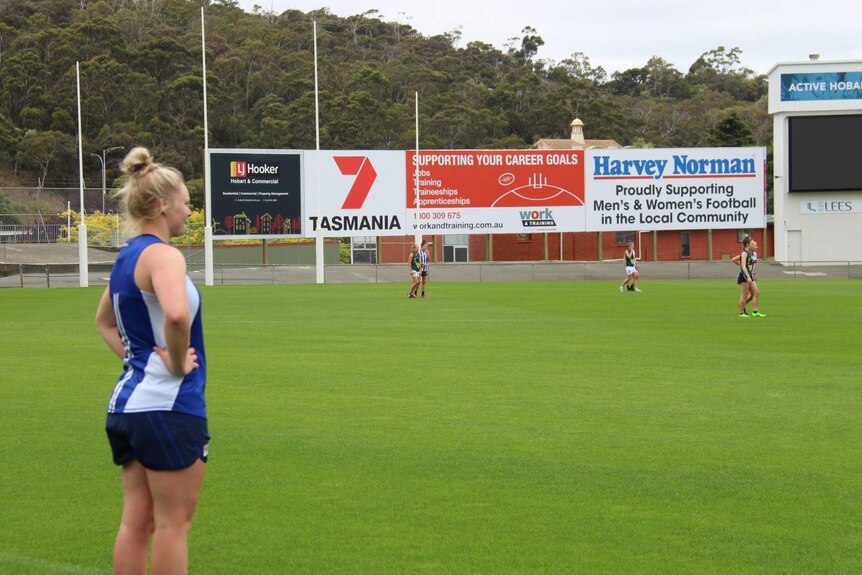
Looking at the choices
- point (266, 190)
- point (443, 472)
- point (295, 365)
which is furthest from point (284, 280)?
point (443, 472)

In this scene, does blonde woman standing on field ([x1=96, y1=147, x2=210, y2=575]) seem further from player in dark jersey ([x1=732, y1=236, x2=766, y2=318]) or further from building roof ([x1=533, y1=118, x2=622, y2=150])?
building roof ([x1=533, y1=118, x2=622, y2=150])

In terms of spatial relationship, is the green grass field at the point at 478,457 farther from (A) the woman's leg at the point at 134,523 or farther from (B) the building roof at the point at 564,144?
(B) the building roof at the point at 564,144

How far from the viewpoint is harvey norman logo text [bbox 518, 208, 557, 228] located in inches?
2402

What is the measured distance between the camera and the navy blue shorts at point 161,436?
4570 mm

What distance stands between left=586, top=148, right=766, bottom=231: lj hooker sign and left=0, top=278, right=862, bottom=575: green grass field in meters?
40.9

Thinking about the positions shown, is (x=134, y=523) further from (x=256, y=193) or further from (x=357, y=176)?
(x=357, y=176)

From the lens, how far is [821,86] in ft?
199

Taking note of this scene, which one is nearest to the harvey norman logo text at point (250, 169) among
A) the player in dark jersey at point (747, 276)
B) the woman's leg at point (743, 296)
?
the player in dark jersey at point (747, 276)

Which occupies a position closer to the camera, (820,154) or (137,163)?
(137,163)

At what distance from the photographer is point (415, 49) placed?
5049 inches

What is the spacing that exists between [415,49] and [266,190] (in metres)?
76.4

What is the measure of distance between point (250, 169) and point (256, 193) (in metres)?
1.19

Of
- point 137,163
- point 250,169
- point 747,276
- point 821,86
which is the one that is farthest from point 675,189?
point 137,163

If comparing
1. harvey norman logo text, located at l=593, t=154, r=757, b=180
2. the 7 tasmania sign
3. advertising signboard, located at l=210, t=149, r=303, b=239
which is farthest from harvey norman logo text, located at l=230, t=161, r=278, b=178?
harvey norman logo text, located at l=593, t=154, r=757, b=180
